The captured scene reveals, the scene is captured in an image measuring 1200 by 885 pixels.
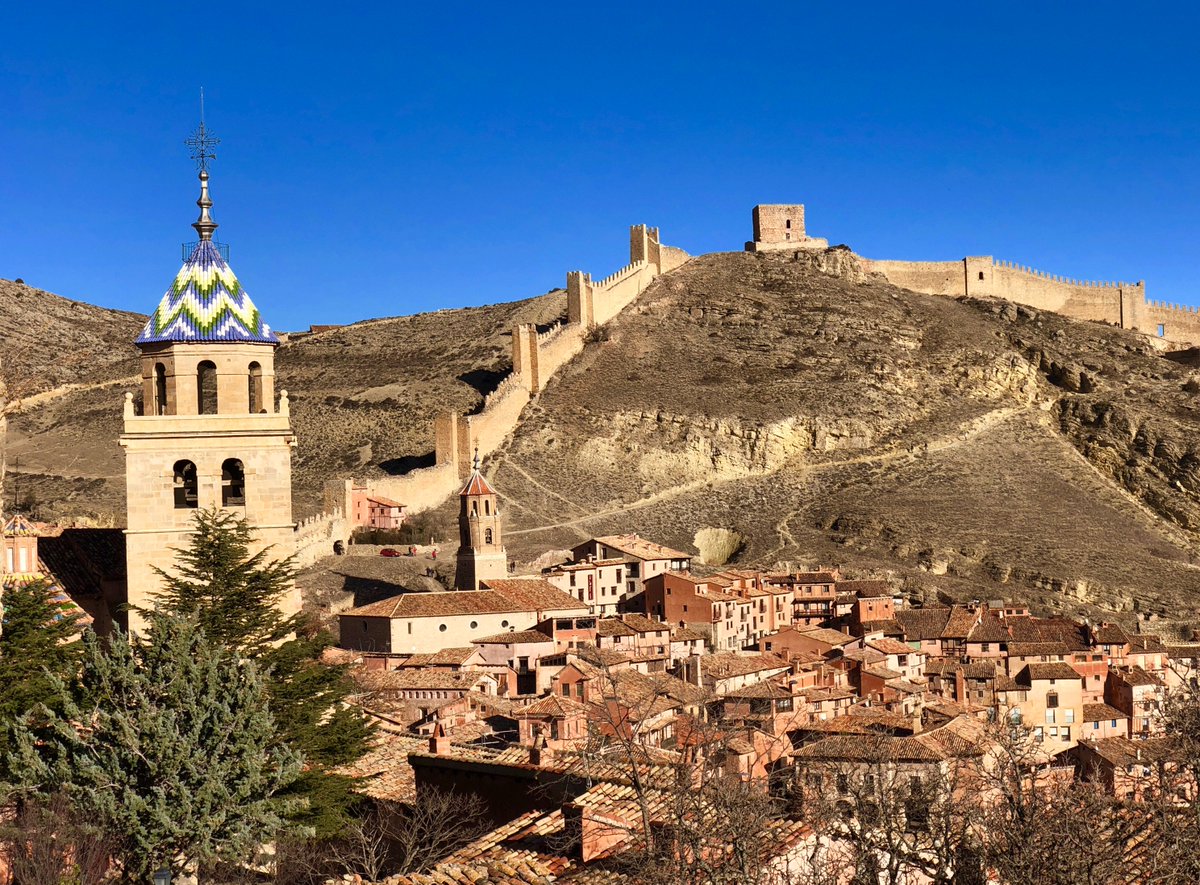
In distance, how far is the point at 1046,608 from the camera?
175 ft

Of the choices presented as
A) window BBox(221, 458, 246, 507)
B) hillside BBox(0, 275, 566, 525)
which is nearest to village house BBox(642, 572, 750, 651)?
hillside BBox(0, 275, 566, 525)

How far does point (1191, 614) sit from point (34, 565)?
40.7 metres

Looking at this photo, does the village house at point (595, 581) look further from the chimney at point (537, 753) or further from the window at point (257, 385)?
the chimney at point (537, 753)

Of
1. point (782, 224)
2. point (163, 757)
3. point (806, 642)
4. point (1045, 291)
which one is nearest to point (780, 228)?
point (782, 224)

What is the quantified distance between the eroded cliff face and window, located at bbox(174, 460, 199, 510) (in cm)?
3204

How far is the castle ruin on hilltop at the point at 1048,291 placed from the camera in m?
90.2

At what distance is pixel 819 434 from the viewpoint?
7069 cm

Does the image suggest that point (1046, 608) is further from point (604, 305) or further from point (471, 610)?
point (604, 305)

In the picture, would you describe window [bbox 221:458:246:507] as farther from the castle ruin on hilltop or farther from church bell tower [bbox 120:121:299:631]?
the castle ruin on hilltop

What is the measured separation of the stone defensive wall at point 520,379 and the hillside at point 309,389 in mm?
3357

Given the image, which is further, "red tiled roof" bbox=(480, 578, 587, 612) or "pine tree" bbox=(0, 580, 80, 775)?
"red tiled roof" bbox=(480, 578, 587, 612)

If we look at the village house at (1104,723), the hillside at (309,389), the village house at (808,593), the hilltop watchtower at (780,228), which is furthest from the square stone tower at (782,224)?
the village house at (1104,723)

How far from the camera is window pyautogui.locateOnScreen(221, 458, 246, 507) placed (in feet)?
78.4

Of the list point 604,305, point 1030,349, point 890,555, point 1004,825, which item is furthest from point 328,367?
point 1004,825
